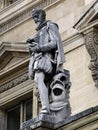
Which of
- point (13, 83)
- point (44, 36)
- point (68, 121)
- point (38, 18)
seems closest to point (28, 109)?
point (13, 83)

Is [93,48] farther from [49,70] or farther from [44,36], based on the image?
[49,70]

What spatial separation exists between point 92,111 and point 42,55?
6.52ft

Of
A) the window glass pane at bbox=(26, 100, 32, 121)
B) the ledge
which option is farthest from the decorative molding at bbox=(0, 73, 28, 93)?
the ledge

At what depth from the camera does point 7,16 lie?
1049 inches

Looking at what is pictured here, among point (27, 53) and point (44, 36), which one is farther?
point (27, 53)

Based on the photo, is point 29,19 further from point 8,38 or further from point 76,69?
point 76,69

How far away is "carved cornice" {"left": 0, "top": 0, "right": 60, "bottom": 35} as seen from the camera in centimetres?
2531

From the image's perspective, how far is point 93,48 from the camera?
22.9 meters

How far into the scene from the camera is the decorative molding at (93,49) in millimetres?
22781

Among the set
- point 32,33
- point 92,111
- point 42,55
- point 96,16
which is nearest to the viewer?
point 92,111

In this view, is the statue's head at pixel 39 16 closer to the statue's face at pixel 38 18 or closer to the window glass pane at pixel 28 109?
the statue's face at pixel 38 18

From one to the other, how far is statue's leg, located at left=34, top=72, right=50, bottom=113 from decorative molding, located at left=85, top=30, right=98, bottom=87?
371cm

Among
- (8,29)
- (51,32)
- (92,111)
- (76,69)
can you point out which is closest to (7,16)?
(8,29)

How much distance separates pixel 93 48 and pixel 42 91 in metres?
4.04
